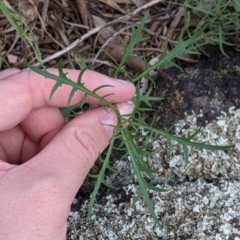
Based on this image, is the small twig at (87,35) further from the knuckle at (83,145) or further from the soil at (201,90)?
the knuckle at (83,145)

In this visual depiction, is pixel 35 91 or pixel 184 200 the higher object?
pixel 35 91

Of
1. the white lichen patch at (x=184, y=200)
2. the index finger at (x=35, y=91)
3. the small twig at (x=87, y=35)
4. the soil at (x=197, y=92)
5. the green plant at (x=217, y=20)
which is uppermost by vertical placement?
the index finger at (x=35, y=91)

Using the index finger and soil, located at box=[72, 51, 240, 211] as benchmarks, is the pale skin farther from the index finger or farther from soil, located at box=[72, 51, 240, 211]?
soil, located at box=[72, 51, 240, 211]

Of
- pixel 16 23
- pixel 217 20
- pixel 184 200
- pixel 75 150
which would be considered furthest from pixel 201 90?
pixel 16 23

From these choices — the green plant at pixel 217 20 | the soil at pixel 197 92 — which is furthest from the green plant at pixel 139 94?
the soil at pixel 197 92

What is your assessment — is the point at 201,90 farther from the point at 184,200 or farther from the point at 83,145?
the point at 83,145
